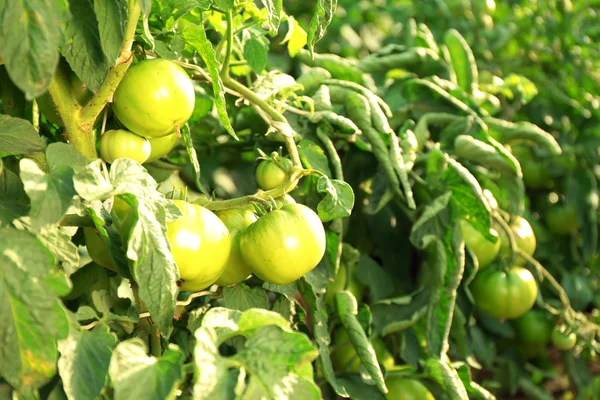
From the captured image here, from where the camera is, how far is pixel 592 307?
1890 mm

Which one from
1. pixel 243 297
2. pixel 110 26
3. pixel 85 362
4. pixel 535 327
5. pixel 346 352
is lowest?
pixel 535 327

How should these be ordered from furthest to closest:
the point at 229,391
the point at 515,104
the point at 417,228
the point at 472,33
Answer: the point at 472,33, the point at 515,104, the point at 417,228, the point at 229,391

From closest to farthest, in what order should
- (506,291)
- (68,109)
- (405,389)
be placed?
(68,109), (405,389), (506,291)

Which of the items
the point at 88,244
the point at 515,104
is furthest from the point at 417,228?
the point at 515,104

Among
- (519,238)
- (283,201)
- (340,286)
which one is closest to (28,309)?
(283,201)

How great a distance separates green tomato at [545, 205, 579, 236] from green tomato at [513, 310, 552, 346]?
0.89ft

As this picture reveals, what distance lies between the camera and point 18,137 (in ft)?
1.90

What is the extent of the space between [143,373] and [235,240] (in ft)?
0.71

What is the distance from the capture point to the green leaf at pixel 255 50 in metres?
0.85

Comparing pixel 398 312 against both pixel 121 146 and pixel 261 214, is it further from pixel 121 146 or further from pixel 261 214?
pixel 121 146

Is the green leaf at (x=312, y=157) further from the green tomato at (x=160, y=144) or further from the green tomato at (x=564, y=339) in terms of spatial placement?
the green tomato at (x=564, y=339)

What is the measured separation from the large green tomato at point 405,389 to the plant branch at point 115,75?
1.93 ft

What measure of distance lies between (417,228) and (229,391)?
1.71 feet

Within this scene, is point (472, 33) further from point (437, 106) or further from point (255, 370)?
point (255, 370)
